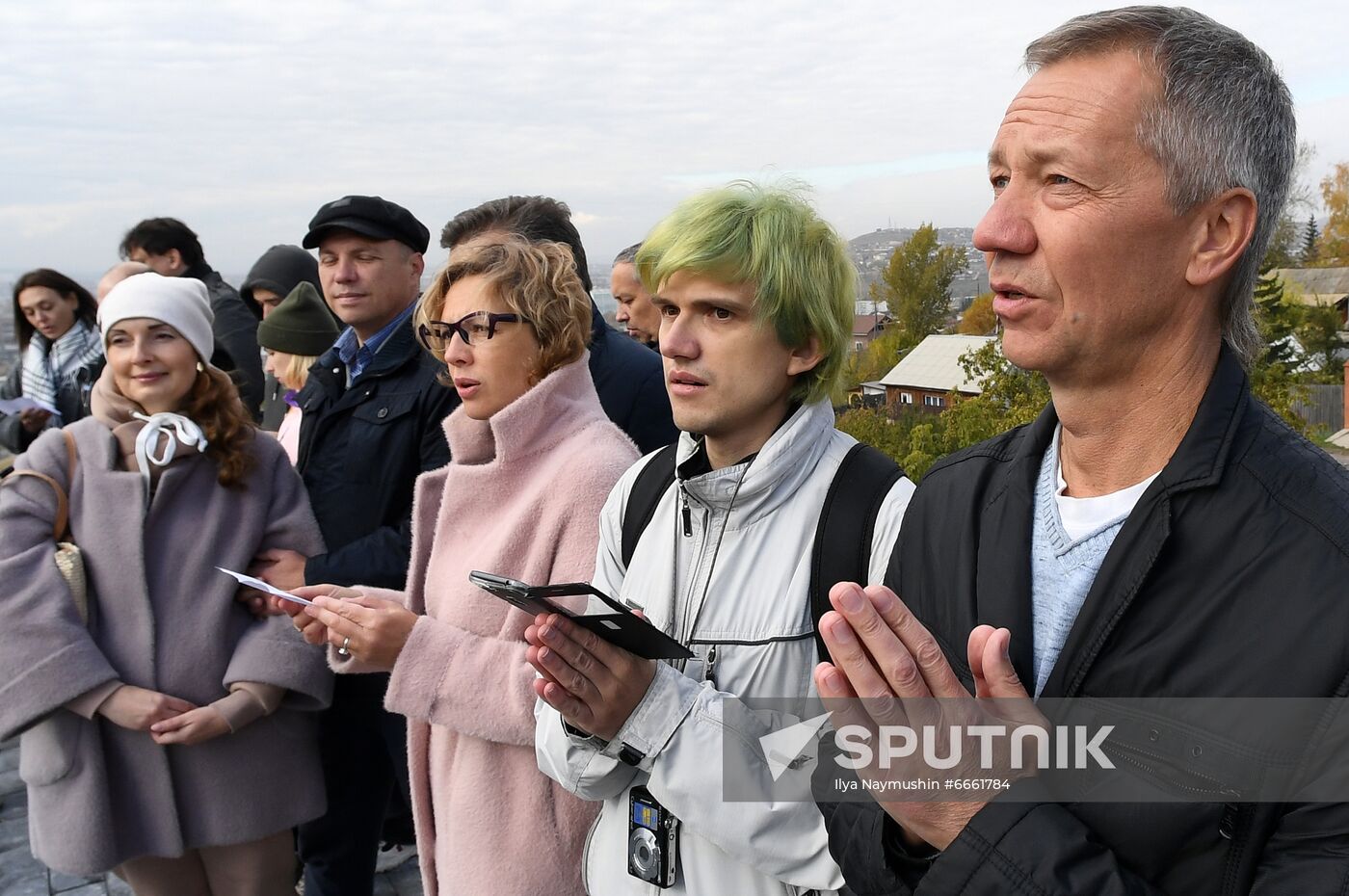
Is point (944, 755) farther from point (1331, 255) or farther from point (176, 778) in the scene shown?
point (1331, 255)

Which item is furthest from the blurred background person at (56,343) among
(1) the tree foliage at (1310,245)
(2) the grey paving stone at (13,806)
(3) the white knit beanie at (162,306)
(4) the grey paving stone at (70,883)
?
(1) the tree foliage at (1310,245)

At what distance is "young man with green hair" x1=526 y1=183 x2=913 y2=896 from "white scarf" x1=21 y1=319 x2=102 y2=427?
4.85 metres

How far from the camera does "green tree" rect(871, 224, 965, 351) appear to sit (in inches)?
176

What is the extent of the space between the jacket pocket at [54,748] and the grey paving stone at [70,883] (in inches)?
55.3

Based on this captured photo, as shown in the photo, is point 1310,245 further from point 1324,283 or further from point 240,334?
point 240,334

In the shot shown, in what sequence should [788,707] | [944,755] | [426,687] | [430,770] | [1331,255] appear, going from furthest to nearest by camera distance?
1. [1331,255]
2. [430,770]
3. [426,687]
4. [788,707]
5. [944,755]

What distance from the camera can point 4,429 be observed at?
5367 mm

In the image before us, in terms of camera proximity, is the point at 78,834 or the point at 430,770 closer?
the point at 430,770

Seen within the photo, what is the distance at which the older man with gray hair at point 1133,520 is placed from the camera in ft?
3.86

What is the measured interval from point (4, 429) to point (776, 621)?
5008mm

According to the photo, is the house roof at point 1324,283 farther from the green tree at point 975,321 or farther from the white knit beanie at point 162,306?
the white knit beanie at point 162,306

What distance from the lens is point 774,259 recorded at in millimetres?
2145

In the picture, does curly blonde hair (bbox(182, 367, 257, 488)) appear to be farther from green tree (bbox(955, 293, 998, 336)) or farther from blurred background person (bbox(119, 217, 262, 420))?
green tree (bbox(955, 293, 998, 336))

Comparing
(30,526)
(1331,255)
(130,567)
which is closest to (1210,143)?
(130,567)
